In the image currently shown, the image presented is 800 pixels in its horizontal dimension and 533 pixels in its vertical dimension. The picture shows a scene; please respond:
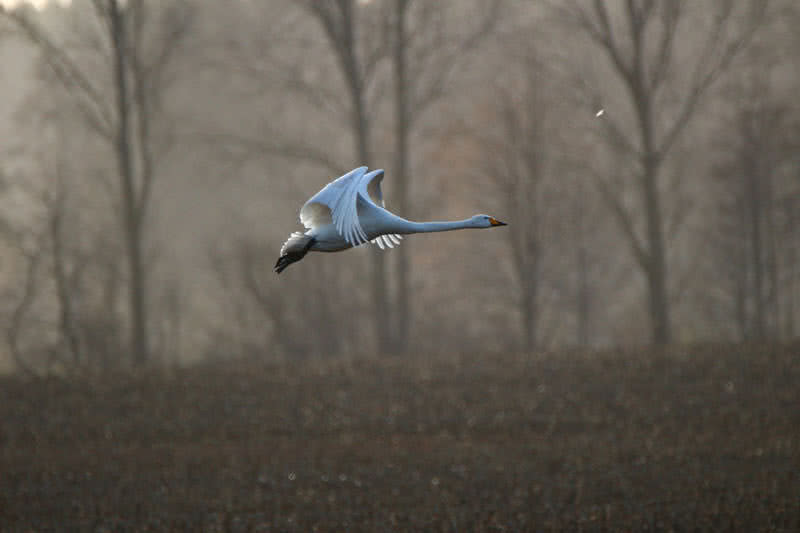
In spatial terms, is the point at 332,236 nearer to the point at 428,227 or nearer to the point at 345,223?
the point at 345,223

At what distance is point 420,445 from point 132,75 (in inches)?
543

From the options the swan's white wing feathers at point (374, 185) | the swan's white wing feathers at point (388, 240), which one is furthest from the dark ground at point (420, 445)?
the swan's white wing feathers at point (374, 185)

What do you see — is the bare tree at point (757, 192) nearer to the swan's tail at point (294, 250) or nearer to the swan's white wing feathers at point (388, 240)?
the swan's white wing feathers at point (388, 240)

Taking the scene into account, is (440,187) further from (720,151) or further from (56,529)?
(56,529)

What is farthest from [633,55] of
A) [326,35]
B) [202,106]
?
[202,106]

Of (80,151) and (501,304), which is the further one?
(80,151)

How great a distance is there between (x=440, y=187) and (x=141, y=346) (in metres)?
13.9

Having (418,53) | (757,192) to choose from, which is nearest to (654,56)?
(418,53)

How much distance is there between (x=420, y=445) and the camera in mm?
14070

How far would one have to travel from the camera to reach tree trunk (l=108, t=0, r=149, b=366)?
22.2 meters

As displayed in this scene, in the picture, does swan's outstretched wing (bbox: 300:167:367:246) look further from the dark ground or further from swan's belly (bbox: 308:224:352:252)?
the dark ground

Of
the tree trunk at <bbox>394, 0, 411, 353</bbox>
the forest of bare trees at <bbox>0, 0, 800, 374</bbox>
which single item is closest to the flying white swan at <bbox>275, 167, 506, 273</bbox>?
the forest of bare trees at <bbox>0, 0, 800, 374</bbox>

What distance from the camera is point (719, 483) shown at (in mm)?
11672

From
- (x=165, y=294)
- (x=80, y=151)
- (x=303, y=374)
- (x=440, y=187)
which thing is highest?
(x=80, y=151)
